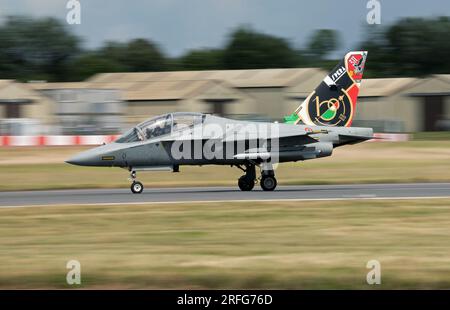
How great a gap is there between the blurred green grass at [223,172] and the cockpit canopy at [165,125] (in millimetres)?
→ 4867

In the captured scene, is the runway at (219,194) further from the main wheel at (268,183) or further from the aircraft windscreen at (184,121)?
the aircraft windscreen at (184,121)

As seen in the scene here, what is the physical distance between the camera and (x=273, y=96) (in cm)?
7100

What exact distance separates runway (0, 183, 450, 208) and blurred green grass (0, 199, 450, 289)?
54.2 inches

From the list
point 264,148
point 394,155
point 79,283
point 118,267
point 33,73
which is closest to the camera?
point 79,283

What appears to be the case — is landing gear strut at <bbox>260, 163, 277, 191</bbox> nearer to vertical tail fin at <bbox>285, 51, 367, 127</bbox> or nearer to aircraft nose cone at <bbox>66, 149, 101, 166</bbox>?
vertical tail fin at <bbox>285, 51, 367, 127</bbox>

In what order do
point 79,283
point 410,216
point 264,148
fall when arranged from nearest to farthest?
point 79,283 < point 410,216 < point 264,148

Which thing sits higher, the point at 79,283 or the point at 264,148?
the point at 264,148

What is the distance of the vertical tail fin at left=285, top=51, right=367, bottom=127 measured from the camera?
2550cm

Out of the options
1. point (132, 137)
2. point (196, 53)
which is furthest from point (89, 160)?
point (196, 53)

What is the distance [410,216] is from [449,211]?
124 cm

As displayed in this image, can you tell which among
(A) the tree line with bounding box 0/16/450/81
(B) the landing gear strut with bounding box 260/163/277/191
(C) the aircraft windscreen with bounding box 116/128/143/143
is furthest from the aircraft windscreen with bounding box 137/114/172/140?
(A) the tree line with bounding box 0/16/450/81

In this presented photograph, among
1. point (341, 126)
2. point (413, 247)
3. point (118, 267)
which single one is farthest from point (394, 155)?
point (118, 267)

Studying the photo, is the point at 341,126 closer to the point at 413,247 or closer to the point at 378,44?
the point at 413,247

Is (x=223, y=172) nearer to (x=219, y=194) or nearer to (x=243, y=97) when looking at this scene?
(x=219, y=194)
